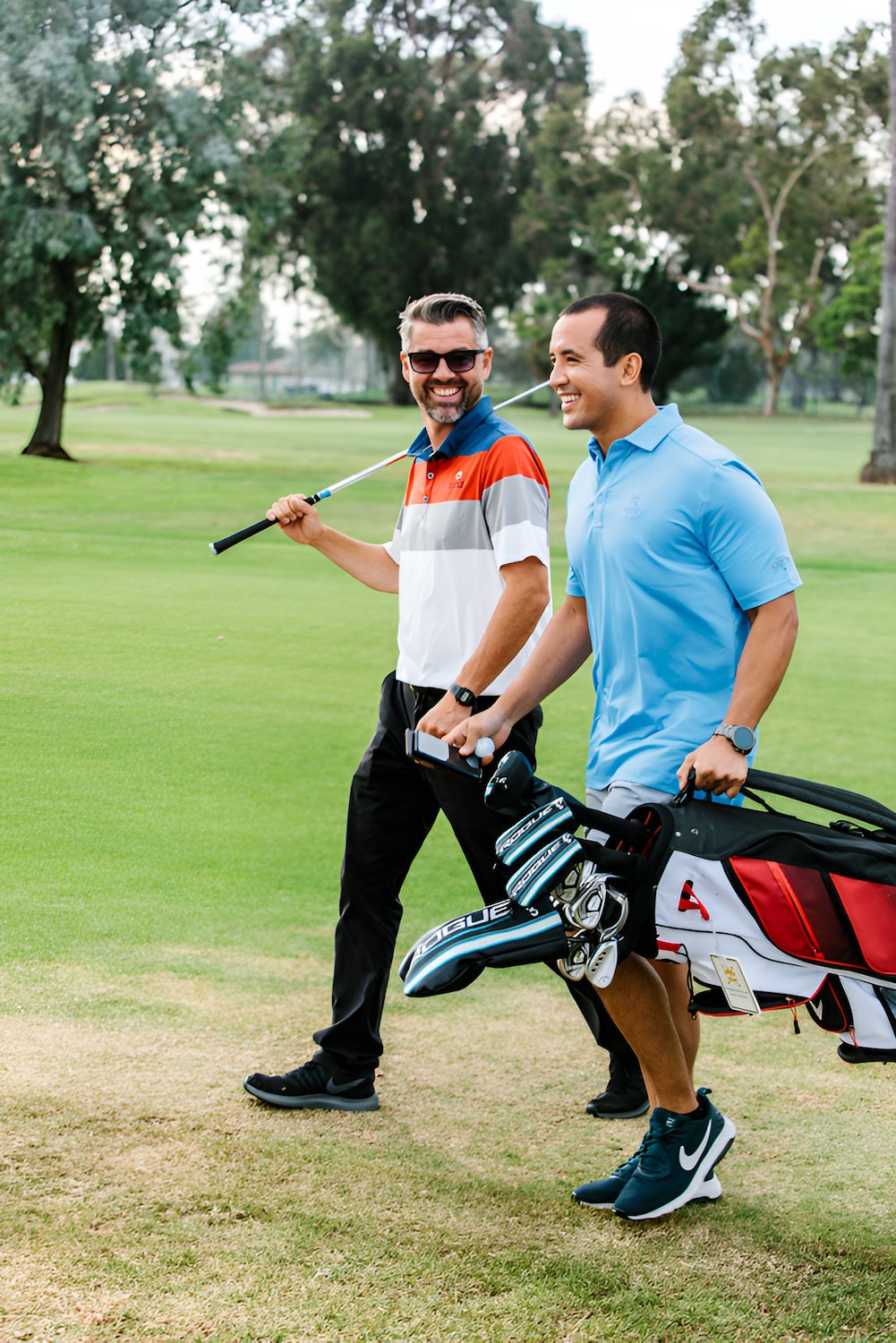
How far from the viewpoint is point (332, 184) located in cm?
3472

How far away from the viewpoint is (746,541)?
232 centimetres

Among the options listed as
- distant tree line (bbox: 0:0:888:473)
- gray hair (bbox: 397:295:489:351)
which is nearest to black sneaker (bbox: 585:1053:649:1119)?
gray hair (bbox: 397:295:489:351)

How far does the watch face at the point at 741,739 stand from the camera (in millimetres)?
2248

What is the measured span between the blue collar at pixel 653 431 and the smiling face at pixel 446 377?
423mm

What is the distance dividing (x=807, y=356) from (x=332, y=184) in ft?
102

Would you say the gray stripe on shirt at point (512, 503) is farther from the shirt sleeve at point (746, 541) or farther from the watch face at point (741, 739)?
the watch face at point (741, 739)

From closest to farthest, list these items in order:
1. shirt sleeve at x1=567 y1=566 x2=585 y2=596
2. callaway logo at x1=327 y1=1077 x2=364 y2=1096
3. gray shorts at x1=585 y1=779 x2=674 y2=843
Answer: gray shorts at x1=585 y1=779 x2=674 y2=843 → shirt sleeve at x1=567 y1=566 x2=585 y2=596 → callaway logo at x1=327 y1=1077 x2=364 y2=1096

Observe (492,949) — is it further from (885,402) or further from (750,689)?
(885,402)

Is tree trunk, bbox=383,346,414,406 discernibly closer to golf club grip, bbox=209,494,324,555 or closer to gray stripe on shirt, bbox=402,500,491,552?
golf club grip, bbox=209,494,324,555

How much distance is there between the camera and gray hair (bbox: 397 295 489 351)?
282cm

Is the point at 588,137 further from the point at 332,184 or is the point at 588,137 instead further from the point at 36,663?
the point at 36,663

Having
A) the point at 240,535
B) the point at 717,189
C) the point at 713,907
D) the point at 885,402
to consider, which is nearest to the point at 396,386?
the point at 717,189

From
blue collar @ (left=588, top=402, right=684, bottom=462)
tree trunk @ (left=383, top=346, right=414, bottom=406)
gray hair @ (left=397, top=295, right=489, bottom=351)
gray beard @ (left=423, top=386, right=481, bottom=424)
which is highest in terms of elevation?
tree trunk @ (left=383, top=346, right=414, bottom=406)

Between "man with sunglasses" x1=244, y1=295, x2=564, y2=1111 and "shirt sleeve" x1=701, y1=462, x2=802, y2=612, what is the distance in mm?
482
